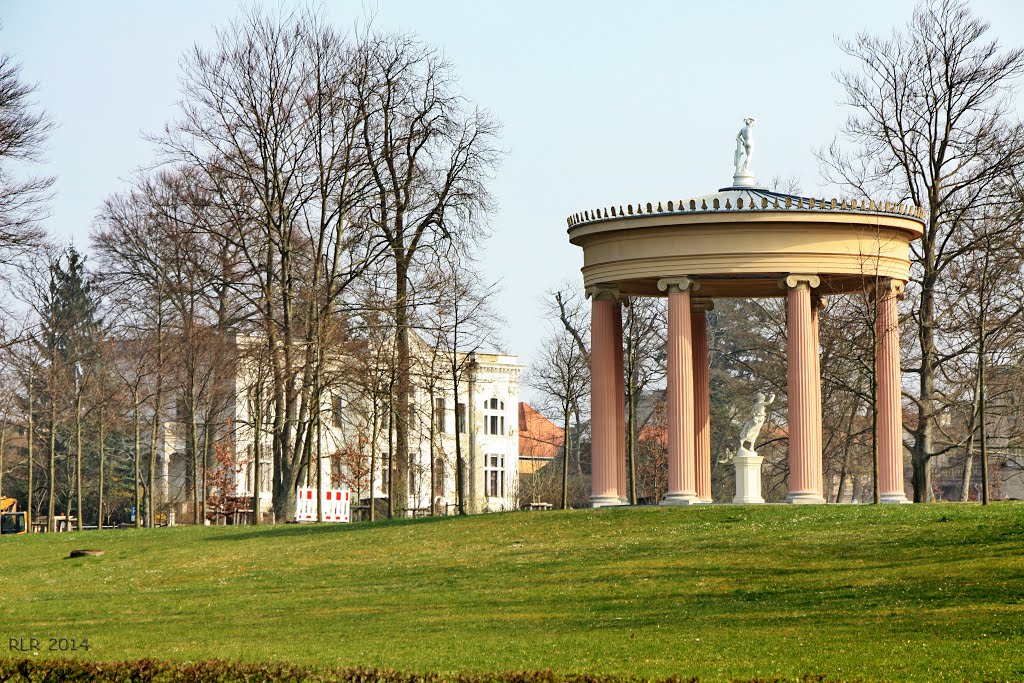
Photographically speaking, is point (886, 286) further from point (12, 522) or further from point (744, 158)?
point (12, 522)

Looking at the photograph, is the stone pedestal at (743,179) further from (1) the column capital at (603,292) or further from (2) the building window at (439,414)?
(2) the building window at (439,414)

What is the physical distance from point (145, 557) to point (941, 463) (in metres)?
59.3

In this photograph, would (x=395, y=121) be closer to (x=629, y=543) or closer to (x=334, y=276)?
(x=334, y=276)

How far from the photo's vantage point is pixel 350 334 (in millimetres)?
48844

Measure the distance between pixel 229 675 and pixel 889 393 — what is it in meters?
22.3

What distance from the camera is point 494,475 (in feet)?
298

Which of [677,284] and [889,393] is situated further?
[889,393]

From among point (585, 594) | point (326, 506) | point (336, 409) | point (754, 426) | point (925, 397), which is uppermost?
point (336, 409)

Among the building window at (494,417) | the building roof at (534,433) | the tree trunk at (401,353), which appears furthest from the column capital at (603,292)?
the building roof at (534,433)

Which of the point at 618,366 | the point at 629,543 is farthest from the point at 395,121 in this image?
the point at 629,543

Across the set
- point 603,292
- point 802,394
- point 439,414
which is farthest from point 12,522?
point 802,394

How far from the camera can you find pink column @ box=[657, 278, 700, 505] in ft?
114

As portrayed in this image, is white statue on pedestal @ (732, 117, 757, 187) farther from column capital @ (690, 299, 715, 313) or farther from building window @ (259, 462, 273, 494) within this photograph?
building window @ (259, 462, 273, 494)

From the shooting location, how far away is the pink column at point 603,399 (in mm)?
36062
